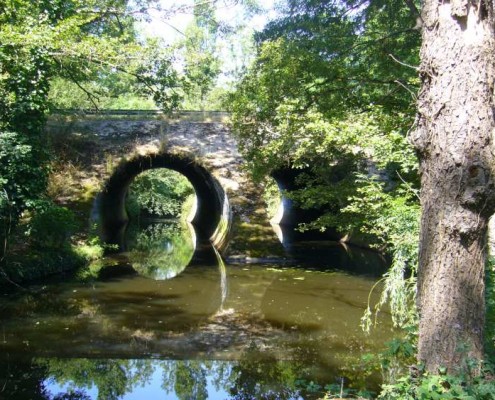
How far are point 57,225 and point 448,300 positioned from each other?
10.9 m

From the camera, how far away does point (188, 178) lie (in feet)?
84.8

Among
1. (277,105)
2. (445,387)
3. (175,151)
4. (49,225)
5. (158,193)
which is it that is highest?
(277,105)

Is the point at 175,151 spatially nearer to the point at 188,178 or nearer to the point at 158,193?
the point at 188,178

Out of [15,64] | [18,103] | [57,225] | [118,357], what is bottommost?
[118,357]

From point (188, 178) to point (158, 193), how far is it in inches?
427

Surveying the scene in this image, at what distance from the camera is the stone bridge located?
53.7 feet

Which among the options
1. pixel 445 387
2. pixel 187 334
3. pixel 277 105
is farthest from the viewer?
pixel 277 105

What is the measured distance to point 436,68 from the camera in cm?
385

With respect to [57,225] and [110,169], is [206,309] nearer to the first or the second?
[57,225]

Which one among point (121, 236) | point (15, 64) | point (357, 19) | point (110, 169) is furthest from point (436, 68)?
point (121, 236)

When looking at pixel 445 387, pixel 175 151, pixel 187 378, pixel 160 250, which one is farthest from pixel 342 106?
pixel 160 250

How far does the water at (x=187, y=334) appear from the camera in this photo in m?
6.09

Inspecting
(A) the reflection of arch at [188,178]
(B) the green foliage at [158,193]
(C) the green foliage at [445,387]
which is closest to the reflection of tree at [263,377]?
(C) the green foliage at [445,387]

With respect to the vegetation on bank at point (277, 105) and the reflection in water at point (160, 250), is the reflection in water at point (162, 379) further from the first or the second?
the reflection in water at point (160, 250)
